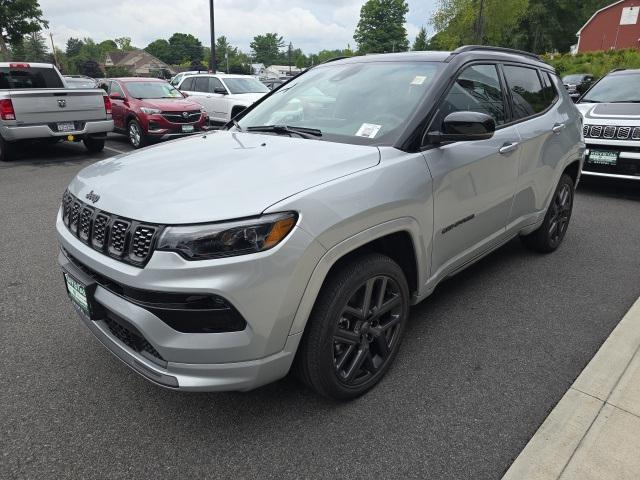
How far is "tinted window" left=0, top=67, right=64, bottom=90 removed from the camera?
8812mm

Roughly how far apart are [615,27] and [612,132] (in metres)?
62.0

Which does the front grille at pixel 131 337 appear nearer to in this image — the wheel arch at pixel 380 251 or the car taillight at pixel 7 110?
the wheel arch at pixel 380 251

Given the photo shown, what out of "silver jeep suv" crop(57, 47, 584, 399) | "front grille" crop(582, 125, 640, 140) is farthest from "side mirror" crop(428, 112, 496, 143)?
"front grille" crop(582, 125, 640, 140)

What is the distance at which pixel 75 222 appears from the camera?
2.36 m

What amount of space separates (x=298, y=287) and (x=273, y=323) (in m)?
0.18

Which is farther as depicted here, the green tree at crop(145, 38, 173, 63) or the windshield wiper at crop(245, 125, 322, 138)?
the green tree at crop(145, 38, 173, 63)

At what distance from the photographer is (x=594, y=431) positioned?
87.2 inches

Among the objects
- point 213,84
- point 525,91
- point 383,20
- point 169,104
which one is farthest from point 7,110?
point 383,20

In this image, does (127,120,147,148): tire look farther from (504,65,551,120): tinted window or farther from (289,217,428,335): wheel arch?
(289,217,428,335): wheel arch

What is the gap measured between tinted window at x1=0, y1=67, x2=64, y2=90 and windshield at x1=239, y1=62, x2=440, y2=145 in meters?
7.75

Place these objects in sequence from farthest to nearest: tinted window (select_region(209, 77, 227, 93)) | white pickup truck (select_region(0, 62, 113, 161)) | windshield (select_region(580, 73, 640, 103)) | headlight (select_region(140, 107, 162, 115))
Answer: tinted window (select_region(209, 77, 227, 93)), headlight (select_region(140, 107, 162, 115)), white pickup truck (select_region(0, 62, 113, 161)), windshield (select_region(580, 73, 640, 103))

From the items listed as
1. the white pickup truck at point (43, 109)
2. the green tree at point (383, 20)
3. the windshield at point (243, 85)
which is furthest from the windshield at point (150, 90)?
the green tree at point (383, 20)

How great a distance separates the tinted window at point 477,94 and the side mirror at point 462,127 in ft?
0.65

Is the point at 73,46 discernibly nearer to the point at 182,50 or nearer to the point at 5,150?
the point at 182,50
